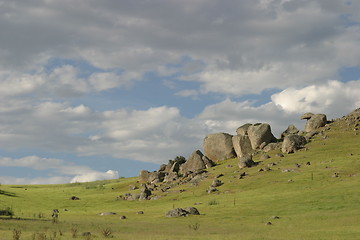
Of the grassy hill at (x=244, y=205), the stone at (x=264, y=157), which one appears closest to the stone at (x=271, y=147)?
the grassy hill at (x=244, y=205)

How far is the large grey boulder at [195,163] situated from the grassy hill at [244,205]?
5306mm

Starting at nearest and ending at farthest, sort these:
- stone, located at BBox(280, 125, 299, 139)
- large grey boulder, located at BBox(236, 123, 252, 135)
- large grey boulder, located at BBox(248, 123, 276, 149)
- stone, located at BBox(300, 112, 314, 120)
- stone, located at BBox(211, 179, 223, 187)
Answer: stone, located at BBox(211, 179, 223, 187) < large grey boulder, located at BBox(248, 123, 276, 149) < large grey boulder, located at BBox(236, 123, 252, 135) < stone, located at BBox(280, 125, 299, 139) < stone, located at BBox(300, 112, 314, 120)

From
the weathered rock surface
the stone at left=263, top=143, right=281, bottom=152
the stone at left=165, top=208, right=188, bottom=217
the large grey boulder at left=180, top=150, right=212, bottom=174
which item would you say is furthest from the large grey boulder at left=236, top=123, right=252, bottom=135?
the stone at left=165, top=208, right=188, bottom=217

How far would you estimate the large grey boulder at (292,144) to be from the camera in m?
88.8

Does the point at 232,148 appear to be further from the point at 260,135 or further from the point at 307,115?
the point at 307,115

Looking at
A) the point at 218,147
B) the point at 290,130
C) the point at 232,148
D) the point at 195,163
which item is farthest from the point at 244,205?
the point at 290,130

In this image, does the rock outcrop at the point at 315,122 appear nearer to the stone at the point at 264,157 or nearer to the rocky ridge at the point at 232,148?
the rocky ridge at the point at 232,148

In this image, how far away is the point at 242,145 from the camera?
10400 cm

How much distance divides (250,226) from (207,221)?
22.6 ft

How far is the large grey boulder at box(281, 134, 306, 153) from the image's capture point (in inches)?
3497

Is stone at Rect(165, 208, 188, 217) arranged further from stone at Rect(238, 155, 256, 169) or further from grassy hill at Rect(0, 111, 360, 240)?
stone at Rect(238, 155, 256, 169)

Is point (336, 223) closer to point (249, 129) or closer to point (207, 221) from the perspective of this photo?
point (207, 221)

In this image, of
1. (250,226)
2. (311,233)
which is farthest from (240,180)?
(311,233)

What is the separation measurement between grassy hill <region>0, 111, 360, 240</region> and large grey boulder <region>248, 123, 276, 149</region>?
8907mm
